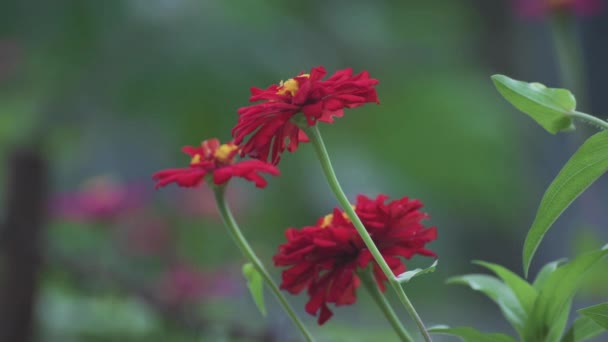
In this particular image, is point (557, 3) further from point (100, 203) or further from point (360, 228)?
point (360, 228)

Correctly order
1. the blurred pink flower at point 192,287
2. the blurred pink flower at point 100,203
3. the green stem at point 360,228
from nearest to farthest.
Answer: the green stem at point 360,228
the blurred pink flower at point 100,203
the blurred pink flower at point 192,287

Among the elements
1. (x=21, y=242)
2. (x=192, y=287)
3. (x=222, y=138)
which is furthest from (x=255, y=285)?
(x=222, y=138)

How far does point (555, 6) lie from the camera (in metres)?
1.09

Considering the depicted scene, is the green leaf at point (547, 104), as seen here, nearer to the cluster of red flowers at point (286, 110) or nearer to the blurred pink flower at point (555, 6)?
the cluster of red flowers at point (286, 110)

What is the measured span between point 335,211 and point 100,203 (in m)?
0.86

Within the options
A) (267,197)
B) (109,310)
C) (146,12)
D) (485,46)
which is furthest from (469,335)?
(485,46)

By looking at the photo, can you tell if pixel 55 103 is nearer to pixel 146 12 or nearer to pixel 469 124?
pixel 146 12

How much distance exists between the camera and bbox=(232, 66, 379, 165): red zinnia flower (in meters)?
0.35

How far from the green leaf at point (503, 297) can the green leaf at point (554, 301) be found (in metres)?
0.01

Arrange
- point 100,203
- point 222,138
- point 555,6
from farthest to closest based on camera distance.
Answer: point 222,138 → point 100,203 → point 555,6

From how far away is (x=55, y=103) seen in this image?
195 centimetres

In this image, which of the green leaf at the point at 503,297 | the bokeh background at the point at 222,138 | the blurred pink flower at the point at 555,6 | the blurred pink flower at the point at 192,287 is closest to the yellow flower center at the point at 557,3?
the blurred pink flower at the point at 555,6

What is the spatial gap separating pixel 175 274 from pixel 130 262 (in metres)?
0.38

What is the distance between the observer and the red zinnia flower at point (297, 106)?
13.6 inches
